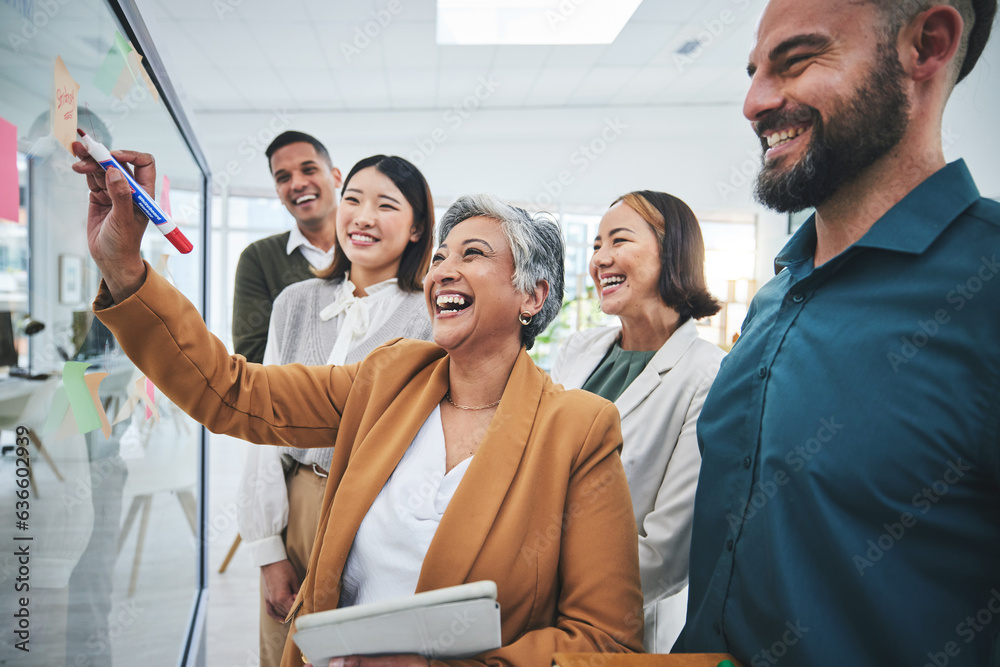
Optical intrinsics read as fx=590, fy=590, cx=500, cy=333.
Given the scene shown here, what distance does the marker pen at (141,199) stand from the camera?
0.90 meters

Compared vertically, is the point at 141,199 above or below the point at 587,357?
above

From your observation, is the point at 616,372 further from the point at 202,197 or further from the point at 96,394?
the point at 202,197

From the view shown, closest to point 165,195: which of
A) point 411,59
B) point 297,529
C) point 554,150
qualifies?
point 297,529

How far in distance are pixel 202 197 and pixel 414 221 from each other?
1284 millimetres

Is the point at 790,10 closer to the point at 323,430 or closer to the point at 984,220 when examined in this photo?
the point at 984,220

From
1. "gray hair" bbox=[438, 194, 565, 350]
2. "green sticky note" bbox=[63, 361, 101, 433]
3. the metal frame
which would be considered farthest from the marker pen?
"gray hair" bbox=[438, 194, 565, 350]

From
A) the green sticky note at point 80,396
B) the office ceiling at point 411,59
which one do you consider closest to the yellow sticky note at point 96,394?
the green sticky note at point 80,396

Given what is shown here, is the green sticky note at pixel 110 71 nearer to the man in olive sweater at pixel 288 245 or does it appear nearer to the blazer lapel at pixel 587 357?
the man in olive sweater at pixel 288 245

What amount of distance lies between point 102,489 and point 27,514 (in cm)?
51

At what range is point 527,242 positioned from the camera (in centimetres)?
136

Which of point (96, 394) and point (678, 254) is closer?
point (96, 394)

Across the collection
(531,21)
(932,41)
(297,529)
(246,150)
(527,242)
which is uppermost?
(531,21)

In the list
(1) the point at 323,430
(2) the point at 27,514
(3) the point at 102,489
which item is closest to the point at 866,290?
(1) the point at 323,430

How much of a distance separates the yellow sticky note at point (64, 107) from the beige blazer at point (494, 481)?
0.25m
